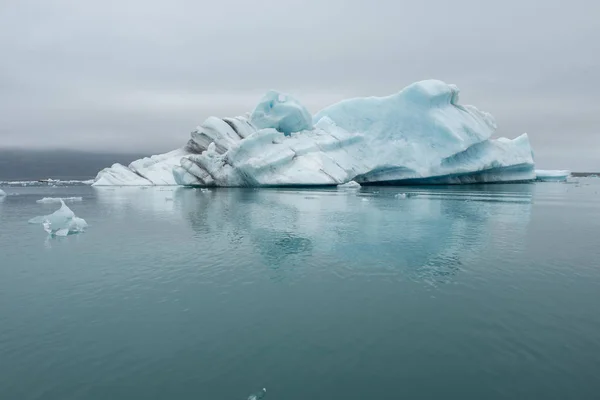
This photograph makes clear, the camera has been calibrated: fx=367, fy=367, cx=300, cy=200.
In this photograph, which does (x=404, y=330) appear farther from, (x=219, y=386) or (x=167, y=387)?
(x=167, y=387)

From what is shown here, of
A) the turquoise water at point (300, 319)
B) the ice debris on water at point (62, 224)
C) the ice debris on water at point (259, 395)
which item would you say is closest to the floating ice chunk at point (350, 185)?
the turquoise water at point (300, 319)

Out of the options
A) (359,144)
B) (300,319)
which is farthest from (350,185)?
(300,319)

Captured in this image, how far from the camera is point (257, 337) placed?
4.38 metres

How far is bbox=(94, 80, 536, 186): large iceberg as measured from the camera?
3064cm

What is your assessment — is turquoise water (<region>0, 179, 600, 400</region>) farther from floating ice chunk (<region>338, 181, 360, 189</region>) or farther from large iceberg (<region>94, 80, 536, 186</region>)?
floating ice chunk (<region>338, 181, 360, 189</region>)

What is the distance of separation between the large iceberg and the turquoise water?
21.0 m

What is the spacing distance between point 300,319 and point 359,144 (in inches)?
1146

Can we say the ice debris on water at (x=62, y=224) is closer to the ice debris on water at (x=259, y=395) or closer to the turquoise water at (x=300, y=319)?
the turquoise water at (x=300, y=319)

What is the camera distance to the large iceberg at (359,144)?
101 feet

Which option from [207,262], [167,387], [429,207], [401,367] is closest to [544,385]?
[401,367]

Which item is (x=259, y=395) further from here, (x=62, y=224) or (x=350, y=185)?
(x=350, y=185)

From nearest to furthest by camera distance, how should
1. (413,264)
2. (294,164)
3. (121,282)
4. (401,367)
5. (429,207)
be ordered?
1. (401,367)
2. (121,282)
3. (413,264)
4. (429,207)
5. (294,164)

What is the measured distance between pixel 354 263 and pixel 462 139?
27.4m

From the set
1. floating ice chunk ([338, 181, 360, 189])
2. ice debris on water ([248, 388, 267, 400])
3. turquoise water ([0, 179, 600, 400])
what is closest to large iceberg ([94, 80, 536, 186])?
floating ice chunk ([338, 181, 360, 189])
